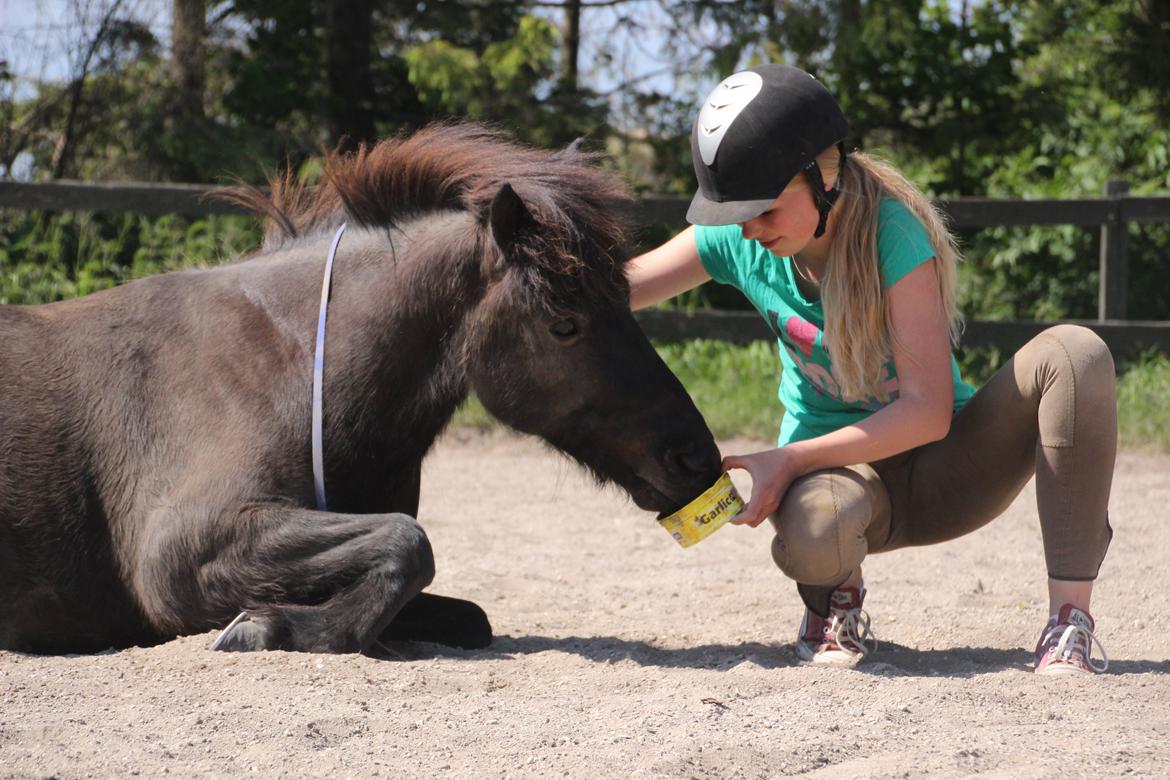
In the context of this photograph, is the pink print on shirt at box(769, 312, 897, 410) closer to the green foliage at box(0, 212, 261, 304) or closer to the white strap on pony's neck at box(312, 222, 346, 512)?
the white strap on pony's neck at box(312, 222, 346, 512)

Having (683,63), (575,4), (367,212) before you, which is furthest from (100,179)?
(367,212)

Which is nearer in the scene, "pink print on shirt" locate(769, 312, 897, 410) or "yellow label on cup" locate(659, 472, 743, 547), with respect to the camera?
"yellow label on cup" locate(659, 472, 743, 547)

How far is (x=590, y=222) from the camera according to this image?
133 inches

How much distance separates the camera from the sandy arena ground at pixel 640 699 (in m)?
2.45

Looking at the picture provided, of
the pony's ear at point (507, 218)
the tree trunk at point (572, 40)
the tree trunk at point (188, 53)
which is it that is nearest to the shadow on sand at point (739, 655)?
the pony's ear at point (507, 218)

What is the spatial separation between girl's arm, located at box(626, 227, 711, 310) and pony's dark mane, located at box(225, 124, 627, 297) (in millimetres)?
368

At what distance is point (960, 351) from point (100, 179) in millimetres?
7014

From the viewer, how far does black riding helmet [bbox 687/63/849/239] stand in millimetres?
3102

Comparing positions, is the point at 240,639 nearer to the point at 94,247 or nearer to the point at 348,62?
the point at 94,247

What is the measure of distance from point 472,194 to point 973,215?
6225 millimetres

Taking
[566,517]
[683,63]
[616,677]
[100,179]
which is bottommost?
[566,517]

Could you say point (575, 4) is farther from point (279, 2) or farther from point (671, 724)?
point (671, 724)

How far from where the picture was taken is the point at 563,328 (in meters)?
3.33

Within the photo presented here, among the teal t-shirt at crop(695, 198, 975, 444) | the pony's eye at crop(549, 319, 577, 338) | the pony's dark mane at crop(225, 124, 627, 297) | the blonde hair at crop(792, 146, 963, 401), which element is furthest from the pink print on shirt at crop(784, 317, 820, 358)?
the pony's eye at crop(549, 319, 577, 338)
